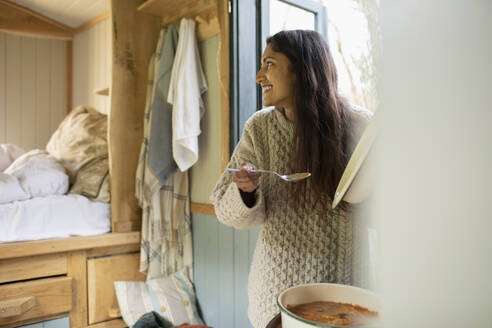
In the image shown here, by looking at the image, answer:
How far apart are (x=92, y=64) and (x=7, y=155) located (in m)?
1.07

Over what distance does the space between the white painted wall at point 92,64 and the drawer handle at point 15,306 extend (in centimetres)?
162

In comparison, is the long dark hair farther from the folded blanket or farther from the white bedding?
the white bedding

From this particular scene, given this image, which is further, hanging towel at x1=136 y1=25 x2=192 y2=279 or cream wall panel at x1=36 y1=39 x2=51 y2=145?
cream wall panel at x1=36 y1=39 x2=51 y2=145

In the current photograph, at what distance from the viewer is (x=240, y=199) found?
93cm

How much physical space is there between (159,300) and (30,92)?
7.41ft

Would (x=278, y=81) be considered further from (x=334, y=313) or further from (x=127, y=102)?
(x=127, y=102)

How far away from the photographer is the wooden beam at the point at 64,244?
1630 millimetres

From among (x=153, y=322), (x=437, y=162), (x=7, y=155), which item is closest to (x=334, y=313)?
(x=437, y=162)

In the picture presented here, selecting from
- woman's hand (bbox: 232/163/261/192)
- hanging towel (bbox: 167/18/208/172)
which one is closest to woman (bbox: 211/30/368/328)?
woman's hand (bbox: 232/163/261/192)

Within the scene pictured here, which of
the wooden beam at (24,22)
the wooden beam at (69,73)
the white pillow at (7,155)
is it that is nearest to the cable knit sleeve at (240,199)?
the white pillow at (7,155)

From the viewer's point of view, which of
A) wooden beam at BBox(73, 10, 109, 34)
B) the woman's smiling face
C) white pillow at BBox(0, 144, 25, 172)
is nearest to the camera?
the woman's smiling face

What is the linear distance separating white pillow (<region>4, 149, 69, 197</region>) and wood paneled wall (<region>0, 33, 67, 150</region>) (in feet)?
4.43

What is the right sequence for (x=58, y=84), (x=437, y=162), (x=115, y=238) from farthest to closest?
(x=58, y=84) < (x=115, y=238) < (x=437, y=162)

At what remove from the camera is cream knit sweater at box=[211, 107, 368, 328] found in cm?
93
